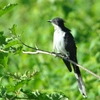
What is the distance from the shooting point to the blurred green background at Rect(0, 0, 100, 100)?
6618 mm

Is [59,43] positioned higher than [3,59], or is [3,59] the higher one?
[59,43]

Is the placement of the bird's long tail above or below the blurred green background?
below

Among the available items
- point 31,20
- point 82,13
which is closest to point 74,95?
point 82,13

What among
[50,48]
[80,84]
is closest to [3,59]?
[80,84]

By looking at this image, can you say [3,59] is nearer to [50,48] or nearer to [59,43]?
[59,43]

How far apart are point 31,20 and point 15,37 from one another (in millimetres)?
8768

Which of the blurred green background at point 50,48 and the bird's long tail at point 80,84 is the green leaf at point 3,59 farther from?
the bird's long tail at point 80,84

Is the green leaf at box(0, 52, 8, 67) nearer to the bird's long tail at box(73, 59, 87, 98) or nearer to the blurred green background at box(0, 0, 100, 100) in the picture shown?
the blurred green background at box(0, 0, 100, 100)

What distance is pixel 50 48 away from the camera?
9781 millimetres

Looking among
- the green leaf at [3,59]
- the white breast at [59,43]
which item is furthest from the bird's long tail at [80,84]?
the green leaf at [3,59]

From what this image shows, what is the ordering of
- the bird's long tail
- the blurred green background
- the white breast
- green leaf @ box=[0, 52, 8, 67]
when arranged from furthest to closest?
1. the blurred green background
2. the white breast
3. the bird's long tail
4. green leaf @ box=[0, 52, 8, 67]

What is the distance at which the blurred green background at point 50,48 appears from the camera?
6.62 meters

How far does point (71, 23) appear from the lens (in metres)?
9.56

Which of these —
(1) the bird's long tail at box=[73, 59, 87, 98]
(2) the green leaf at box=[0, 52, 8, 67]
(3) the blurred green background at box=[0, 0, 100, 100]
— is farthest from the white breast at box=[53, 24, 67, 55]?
(2) the green leaf at box=[0, 52, 8, 67]
